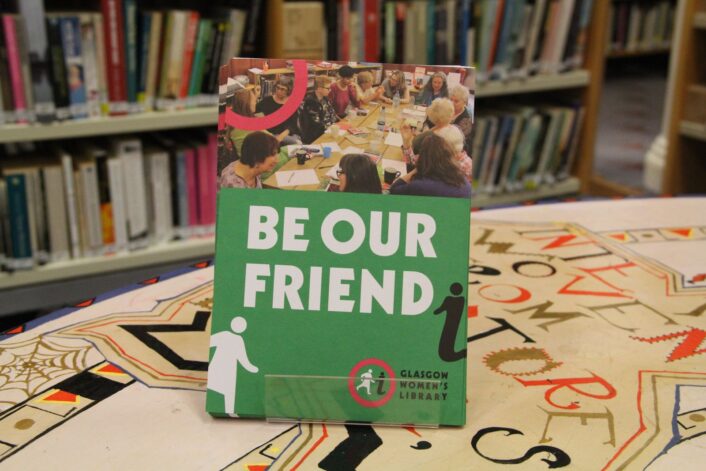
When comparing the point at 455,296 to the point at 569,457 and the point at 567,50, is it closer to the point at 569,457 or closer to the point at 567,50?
the point at 569,457

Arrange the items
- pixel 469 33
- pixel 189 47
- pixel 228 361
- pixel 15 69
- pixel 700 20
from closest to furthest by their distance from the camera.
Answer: pixel 228 361 → pixel 15 69 → pixel 189 47 → pixel 469 33 → pixel 700 20

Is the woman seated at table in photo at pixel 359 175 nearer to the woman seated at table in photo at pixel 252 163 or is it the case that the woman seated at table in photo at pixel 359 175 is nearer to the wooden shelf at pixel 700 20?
the woman seated at table in photo at pixel 252 163

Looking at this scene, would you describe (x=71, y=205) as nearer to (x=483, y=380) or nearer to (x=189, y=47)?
(x=189, y=47)

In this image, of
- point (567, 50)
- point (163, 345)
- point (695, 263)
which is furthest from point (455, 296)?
point (567, 50)

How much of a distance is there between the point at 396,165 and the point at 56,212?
1669 millimetres

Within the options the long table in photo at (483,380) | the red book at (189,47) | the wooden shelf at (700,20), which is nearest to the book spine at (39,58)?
the red book at (189,47)

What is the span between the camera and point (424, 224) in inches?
28.6

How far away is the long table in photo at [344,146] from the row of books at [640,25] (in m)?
5.72

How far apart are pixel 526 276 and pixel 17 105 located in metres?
1.53

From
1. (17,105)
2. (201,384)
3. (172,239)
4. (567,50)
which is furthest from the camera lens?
(567,50)

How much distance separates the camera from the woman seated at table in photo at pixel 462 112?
2.38ft

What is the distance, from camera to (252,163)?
73 cm

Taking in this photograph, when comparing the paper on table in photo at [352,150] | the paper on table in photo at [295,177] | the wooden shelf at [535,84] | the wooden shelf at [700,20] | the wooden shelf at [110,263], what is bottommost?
the wooden shelf at [110,263]

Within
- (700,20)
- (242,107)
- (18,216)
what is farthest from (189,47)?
(700,20)
